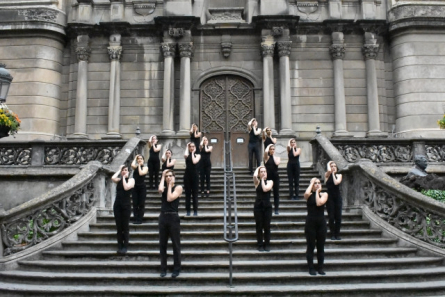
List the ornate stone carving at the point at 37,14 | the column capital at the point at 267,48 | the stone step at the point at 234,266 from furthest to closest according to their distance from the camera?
the ornate stone carving at the point at 37,14, the column capital at the point at 267,48, the stone step at the point at 234,266

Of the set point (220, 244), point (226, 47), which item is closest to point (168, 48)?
point (226, 47)

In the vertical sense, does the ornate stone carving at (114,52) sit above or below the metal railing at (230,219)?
above

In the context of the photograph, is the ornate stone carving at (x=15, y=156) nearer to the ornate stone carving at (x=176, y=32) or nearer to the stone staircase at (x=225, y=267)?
the stone staircase at (x=225, y=267)

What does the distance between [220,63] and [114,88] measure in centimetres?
460

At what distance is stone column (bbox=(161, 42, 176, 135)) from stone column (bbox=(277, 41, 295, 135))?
4.43m

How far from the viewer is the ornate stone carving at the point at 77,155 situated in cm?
1422

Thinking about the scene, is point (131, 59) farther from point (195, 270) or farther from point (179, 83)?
point (195, 270)

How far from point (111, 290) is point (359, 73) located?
15.1 metres

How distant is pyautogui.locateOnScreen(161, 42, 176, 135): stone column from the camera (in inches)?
727

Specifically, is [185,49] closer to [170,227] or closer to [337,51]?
[337,51]

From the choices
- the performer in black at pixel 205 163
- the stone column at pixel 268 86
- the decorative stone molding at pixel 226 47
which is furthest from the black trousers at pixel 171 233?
the decorative stone molding at pixel 226 47

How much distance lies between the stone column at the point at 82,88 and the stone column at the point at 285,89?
811cm

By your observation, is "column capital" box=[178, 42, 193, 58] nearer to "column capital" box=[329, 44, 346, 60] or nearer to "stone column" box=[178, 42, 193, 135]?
"stone column" box=[178, 42, 193, 135]

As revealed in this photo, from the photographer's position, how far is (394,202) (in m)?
10.2
